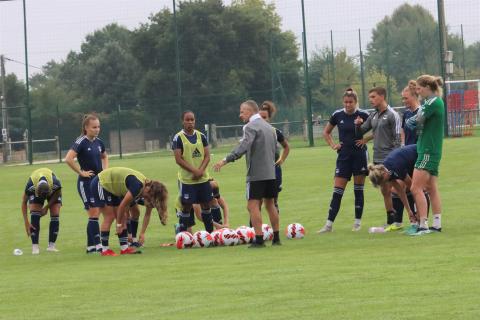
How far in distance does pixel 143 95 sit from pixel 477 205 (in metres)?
38.3

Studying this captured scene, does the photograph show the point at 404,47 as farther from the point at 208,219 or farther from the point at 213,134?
the point at 208,219

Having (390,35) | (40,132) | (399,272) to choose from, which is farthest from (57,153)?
(399,272)

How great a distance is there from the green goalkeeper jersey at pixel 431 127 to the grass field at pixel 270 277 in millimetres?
1071

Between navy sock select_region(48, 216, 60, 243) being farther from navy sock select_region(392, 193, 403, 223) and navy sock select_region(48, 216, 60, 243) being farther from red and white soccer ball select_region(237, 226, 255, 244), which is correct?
navy sock select_region(392, 193, 403, 223)

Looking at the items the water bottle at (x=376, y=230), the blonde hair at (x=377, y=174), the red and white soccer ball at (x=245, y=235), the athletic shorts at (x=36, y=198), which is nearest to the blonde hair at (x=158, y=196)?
the red and white soccer ball at (x=245, y=235)

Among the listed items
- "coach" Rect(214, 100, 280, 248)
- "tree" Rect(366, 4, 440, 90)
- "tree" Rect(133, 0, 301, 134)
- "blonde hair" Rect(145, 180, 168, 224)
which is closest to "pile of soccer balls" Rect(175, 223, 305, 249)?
"coach" Rect(214, 100, 280, 248)

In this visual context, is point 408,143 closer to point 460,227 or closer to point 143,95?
point 460,227

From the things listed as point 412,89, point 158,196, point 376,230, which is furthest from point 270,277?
point 412,89

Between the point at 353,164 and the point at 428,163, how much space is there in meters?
1.89

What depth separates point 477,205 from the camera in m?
16.5

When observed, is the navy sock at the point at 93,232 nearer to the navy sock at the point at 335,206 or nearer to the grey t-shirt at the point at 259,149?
the grey t-shirt at the point at 259,149

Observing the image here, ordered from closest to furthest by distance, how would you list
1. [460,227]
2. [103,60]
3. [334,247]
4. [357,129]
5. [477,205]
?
[334,247] → [460,227] → [357,129] → [477,205] → [103,60]

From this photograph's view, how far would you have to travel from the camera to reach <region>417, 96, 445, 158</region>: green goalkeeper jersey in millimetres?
12984

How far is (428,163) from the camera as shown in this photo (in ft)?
43.1
